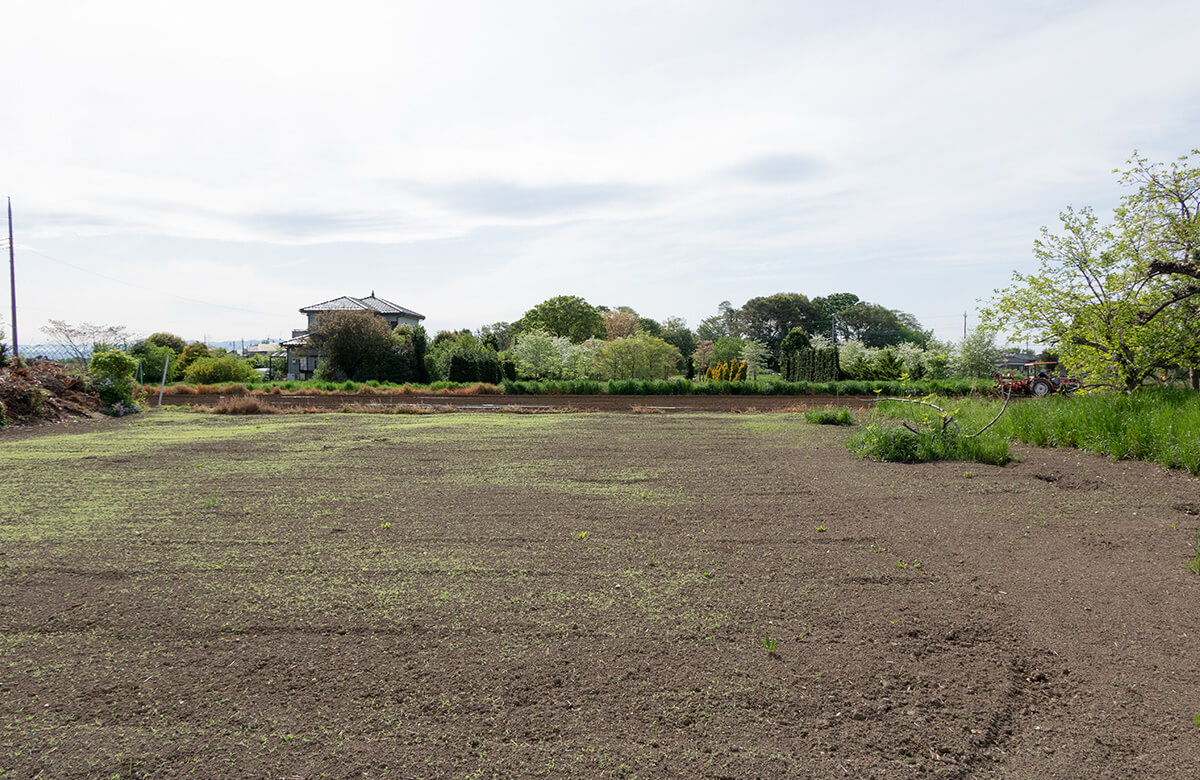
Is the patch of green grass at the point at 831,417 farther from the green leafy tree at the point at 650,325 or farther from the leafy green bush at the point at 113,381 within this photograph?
the green leafy tree at the point at 650,325

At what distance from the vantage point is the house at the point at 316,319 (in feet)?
155

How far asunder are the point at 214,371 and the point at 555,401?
1795 cm

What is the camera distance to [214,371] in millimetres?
30578

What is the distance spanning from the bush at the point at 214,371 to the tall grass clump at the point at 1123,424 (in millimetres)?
30755

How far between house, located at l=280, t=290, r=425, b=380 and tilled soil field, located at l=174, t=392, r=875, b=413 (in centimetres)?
1994

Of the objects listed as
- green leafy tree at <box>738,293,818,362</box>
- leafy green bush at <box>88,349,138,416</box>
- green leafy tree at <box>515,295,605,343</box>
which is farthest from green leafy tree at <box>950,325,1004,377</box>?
green leafy tree at <box>738,293,818,362</box>

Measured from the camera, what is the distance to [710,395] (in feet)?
78.2

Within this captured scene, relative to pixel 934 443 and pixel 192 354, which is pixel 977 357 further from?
pixel 192 354

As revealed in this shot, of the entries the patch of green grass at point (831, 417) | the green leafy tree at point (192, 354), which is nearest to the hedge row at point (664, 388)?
the patch of green grass at point (831, 417)

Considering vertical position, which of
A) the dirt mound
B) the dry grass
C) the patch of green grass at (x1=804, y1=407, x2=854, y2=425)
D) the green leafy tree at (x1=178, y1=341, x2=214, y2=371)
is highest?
the green leafy tree at (x1=178, y1=341, x2=214, y2=371)

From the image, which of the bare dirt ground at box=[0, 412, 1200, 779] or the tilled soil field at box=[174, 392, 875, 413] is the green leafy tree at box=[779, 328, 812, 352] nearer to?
the tilled soil field at box=[174, 392, 875, 413]

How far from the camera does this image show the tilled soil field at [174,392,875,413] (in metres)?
21.6

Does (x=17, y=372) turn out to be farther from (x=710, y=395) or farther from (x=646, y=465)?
(x=710, y=395)

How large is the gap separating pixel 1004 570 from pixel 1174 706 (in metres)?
1.69
